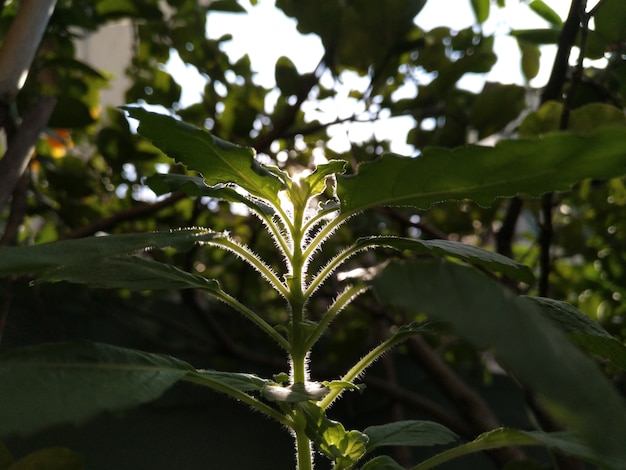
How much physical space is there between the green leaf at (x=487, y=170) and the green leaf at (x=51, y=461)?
0.93 ft

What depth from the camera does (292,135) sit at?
43.2 inches

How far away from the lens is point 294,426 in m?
0.46

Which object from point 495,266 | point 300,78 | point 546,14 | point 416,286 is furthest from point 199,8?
point 416,286

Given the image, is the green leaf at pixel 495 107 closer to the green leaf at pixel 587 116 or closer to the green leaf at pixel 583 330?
the green leaf at pixel 587 116

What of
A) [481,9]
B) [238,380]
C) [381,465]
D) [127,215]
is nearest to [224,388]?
[238,380]

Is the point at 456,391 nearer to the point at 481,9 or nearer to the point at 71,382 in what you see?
the point at 481,9

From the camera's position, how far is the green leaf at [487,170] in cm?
37

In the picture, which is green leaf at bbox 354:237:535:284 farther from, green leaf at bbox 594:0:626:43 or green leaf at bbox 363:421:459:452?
green leaf at bbox 594:0:626:43

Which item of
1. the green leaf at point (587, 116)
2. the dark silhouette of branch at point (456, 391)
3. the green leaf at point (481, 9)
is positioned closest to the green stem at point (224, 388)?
the green leaf at point (587, 116)

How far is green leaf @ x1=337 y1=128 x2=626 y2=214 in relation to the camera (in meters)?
0.37

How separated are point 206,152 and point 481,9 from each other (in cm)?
82

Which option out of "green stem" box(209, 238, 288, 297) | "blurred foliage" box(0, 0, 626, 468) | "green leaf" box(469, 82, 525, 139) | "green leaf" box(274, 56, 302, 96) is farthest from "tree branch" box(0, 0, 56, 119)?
"green leaf" box(469, 82, 525, 139)

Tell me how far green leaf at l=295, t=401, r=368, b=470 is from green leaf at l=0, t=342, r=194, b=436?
9 cm

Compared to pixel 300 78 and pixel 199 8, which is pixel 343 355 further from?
pixel 199 8
